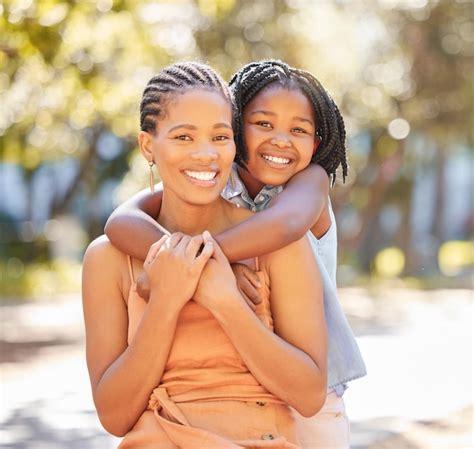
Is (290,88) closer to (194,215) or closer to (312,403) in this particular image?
(194,215)

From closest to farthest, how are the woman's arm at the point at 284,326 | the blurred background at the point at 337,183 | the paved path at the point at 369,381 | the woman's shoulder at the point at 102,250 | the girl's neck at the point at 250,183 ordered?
1. the woman's arm at the point at 284,326
2. the woman's shoulder at the point at 102,250
3. the girl's neck at the point at 250,183
4. the paved path at the point at 369,381
5. the blurred background at the point at 337,183

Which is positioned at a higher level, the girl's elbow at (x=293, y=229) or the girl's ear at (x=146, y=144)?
the girl's ear at (x=146, y=144)

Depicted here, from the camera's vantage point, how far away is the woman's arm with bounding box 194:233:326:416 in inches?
99.3

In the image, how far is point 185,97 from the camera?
269 cm

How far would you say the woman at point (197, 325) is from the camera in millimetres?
2531

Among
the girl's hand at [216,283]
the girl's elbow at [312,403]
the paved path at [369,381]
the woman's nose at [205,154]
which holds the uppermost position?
the woman's nose at [205,154]

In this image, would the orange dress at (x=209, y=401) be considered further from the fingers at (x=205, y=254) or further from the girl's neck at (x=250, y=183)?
the girl's neck at (x=250, y=183)

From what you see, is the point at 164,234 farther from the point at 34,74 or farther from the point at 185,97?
the point at 34,74

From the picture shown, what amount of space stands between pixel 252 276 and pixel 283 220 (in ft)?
0.90

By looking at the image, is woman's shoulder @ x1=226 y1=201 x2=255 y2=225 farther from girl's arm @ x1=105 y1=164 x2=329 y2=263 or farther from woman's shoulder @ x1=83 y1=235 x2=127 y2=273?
woman's shoulder @ x1=83 y1=235 x2=127 y2=273

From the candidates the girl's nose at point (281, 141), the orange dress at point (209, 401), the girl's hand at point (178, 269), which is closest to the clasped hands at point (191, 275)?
the girl's hand at point (178, 269)

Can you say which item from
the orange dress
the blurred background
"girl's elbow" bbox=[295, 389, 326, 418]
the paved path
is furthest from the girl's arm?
the paved path

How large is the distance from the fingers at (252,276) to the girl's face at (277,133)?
2.34ft

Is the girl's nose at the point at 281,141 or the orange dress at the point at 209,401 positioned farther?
the girl's nose at the point at 281,141
